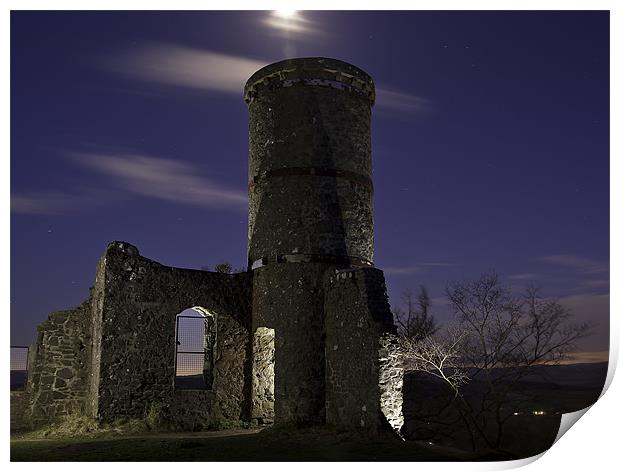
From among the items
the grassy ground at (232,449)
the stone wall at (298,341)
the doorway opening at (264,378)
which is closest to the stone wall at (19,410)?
the grassy ground at (232,449)

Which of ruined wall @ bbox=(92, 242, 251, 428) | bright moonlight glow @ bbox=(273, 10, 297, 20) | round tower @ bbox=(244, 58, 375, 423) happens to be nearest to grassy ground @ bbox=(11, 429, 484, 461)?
ruined wall @ bbox=(92, 242, 251, 428)

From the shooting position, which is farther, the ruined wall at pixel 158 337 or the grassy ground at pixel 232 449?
the ruined wall at pixel 158 337

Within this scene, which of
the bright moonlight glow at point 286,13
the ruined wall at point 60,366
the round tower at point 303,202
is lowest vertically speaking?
the ruined wall at point 60,366

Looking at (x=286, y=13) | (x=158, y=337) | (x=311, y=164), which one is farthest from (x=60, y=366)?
(x=286, y=13)

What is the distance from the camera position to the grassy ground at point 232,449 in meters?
10.2

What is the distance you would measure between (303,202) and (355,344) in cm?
353

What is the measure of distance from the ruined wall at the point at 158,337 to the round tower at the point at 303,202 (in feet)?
1.85

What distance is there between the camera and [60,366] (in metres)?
15.4

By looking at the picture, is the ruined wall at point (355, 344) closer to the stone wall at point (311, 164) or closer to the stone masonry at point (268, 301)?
the stone masonry at point (268, 301)

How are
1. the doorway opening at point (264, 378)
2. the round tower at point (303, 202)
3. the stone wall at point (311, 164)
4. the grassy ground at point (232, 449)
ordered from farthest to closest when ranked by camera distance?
the doorway opening at point (264, 378), the stone wall at point (311, 164), the round tower at point (303, 202), the grassy ground at point (232, 449)

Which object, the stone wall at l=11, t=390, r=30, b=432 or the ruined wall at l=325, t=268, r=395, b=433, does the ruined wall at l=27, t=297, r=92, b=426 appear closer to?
the stone wall at l=11, t=390, r=30, b=432

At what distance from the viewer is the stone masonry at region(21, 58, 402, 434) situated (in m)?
13.8

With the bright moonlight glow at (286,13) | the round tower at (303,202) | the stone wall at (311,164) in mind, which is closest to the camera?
the bright moonlight glow at (286,13)

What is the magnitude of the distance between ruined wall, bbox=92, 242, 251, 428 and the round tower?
565 mm
